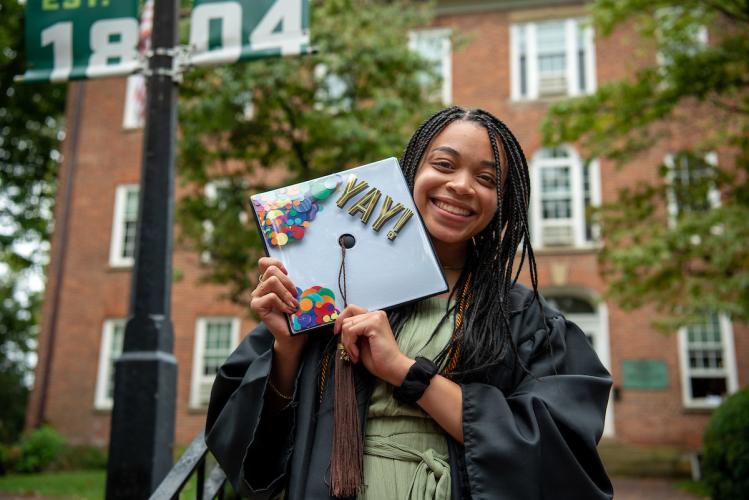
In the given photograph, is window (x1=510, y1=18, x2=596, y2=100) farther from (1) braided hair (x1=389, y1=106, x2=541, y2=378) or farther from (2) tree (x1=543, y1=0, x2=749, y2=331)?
(1) braided hair (x1=389, y1=106, x2=541, y2=378)

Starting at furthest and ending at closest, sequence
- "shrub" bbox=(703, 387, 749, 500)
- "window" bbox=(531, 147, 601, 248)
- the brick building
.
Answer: "window" bbox=(531, 147, 601, 248) < the brick building < "shrub" bbox=(703, 387, 749, 500)

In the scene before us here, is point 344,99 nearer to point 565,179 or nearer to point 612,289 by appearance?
point 612,289

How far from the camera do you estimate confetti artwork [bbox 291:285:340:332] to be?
1817 mm

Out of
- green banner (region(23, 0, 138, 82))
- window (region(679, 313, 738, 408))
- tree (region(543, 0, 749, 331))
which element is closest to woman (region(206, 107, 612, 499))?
green banner (region(23, 0, 138, 82))

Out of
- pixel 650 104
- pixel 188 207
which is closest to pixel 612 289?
pixel 650 104

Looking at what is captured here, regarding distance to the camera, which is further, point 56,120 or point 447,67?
point 56,120

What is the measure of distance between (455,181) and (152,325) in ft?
7.52

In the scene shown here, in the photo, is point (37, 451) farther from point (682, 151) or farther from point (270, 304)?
point (270, 304)

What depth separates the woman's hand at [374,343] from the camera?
5.66 feet

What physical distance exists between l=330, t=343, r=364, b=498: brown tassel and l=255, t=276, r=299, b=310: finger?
0.17 m

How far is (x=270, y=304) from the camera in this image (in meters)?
1.81

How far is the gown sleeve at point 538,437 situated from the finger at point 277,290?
49 centimetres

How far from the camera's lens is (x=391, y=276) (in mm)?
1850

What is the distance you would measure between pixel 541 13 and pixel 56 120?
46.7 ft
